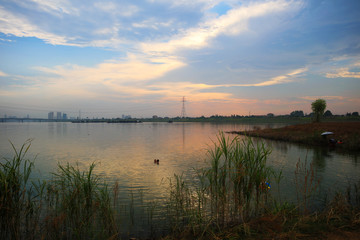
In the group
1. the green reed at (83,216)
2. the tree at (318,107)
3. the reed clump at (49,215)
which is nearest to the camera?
the reed clump at (49,215)

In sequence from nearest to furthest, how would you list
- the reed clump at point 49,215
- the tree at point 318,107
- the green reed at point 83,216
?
the reed clump at point 49,215 < the green reed at point 83,216 < the tree at point 318,107

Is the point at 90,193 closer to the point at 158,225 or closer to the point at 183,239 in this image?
the point at 158,225

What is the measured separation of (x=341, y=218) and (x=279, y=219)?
1.95 m

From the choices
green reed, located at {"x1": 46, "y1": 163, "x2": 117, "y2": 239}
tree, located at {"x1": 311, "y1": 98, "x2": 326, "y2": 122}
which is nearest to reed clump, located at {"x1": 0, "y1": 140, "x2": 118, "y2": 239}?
green reed, located at {"x1": 46, "y1": 163, "x2": 117, "y2": 239}

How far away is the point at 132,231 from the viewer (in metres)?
7.49

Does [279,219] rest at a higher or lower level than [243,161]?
lower

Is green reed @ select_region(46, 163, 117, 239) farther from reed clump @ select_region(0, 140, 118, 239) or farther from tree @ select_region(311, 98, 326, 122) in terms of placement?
tree @ select_region(311, 98, 326, 122)

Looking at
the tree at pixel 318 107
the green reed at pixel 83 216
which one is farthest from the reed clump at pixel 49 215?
the tree at pixel 318 107

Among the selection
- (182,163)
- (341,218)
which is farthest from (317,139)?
(341,218)

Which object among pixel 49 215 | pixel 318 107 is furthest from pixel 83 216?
pixel 318 107

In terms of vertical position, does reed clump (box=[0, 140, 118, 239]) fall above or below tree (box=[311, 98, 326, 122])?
below

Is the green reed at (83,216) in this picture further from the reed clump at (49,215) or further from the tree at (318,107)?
the tree at (318,107)

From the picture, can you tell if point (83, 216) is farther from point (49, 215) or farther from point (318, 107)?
point (318, 107)

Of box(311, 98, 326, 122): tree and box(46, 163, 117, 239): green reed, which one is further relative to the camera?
box(311, 98, 326, 122): tree
